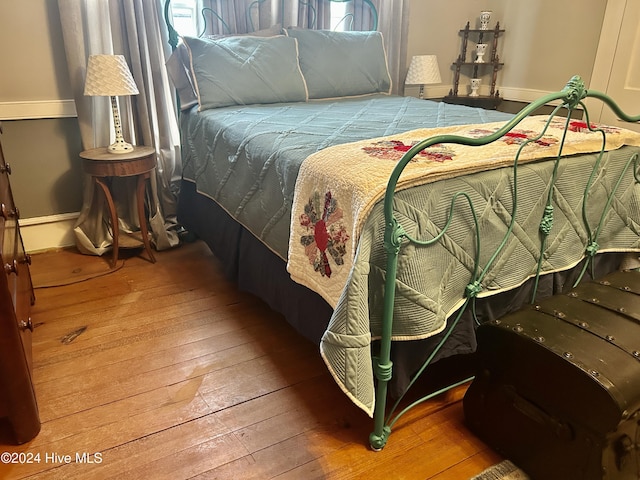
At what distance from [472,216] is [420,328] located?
341 millimetres

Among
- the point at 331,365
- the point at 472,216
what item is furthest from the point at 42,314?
the point at 472,216

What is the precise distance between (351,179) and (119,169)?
4.77 ft

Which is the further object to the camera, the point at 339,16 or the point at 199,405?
the point at 339,16

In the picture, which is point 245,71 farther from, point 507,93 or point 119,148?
point 507,93

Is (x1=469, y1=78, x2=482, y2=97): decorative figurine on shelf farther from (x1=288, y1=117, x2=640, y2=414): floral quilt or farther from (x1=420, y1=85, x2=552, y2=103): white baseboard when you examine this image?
(x1=288, y1=117, x2=640, y2=414): floral quilt

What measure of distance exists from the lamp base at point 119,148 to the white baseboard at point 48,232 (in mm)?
528

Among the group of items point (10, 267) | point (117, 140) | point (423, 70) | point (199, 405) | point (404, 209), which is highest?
point (423, 70)

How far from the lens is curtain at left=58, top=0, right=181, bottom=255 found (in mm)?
2426

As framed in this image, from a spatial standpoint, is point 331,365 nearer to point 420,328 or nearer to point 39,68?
point 420,328

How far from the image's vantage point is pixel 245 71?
2535 millimetres

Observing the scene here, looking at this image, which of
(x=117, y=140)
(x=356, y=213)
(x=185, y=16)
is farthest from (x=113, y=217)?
(x=356, y=213)

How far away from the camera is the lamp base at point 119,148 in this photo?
2.43 m

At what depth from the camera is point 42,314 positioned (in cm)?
210

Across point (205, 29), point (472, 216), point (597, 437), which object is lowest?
point (597, 437)
